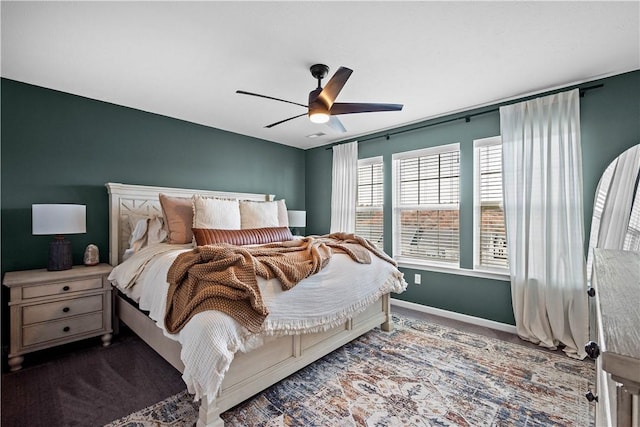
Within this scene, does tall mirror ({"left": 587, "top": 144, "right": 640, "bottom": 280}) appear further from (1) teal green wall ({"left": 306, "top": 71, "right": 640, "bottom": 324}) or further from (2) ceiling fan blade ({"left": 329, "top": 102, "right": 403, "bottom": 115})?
(2) ceiling fan blade ({"left": 329, "top": 102, "right": 403, "bottom": 115})

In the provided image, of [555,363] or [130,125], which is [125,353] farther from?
[555,363]

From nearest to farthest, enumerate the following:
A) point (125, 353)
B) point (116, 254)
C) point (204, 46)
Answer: point (204, 46), point (125, 353), point (116, 254)

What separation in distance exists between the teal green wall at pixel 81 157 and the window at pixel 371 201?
2028mm

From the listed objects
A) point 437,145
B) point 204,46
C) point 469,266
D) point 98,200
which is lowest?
point 469,266

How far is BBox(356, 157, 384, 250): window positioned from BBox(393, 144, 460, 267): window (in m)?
0.26

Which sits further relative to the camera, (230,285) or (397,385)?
(397,385)

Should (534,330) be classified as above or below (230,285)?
below

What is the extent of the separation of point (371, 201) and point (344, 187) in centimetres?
48

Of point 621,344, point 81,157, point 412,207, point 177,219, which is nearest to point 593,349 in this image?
point 621,344

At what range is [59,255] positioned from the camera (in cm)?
265

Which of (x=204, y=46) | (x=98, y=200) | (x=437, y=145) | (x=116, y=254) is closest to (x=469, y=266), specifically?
(x=437, y=145)

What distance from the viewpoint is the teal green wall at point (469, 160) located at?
2549 millimetres

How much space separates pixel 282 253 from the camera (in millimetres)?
2246

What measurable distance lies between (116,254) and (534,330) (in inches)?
167
